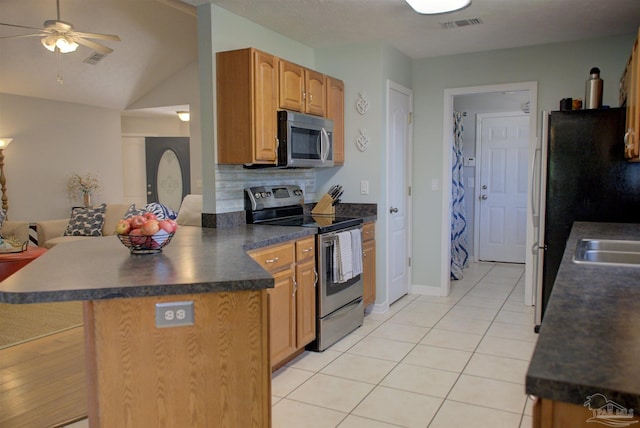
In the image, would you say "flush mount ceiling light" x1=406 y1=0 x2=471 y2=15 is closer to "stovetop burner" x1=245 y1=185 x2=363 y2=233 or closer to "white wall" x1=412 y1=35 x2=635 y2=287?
"stovetop burner" x1=245 y1=185 x2=363 y2=233

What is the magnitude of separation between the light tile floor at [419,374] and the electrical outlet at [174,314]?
98 cm

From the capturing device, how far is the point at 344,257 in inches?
141

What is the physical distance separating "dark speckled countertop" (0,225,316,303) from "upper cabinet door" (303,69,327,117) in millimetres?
1549

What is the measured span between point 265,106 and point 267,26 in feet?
2.68

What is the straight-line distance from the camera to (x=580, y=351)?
3.20ft

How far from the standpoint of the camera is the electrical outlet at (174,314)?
5.81 feet

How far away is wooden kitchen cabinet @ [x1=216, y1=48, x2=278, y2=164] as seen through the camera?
3.29 metres

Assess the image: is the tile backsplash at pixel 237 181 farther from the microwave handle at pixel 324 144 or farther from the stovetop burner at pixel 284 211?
the microwave handle at pixel 324 144

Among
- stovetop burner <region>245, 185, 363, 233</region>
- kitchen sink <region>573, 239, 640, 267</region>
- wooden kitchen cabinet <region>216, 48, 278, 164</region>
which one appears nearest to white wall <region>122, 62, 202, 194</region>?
stovetop burner <region>245, 185, 363, 233</region>

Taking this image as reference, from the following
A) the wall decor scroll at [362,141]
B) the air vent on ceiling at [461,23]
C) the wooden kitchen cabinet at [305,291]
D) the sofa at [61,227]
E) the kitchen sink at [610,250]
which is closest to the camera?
the kitchen sink at [610,250]

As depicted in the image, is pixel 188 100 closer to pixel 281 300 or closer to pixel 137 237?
pixel 281 300

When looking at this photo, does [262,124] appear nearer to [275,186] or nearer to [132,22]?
[275,186]

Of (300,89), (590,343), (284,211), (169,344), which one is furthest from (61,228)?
(590,343)

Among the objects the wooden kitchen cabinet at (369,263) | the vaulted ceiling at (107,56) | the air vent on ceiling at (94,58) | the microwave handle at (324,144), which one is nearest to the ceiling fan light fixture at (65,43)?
the vaulted ceiling at (107,56)
